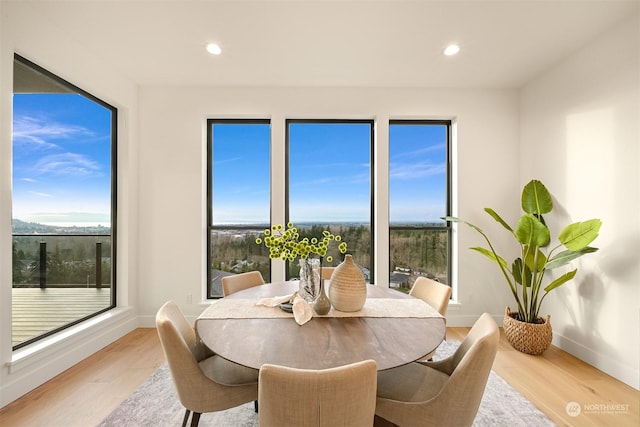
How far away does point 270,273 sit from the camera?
3455 millimetres

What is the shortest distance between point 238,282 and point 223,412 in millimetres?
864

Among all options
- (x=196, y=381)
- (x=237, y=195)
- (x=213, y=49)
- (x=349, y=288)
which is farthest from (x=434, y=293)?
(x=213, y=49)

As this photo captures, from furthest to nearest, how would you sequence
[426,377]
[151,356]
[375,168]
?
1. [375,168]
2. [151,356]
3. [426,377]

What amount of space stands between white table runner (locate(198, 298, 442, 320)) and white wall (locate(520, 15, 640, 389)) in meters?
1.81

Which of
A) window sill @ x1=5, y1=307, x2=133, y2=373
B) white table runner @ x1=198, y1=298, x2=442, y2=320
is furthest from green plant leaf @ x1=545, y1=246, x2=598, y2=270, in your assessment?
window sill @ x1=5, y1=307, x2=133, y2=373

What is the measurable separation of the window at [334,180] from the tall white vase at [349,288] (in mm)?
1900

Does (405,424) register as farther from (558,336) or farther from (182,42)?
(182,42)

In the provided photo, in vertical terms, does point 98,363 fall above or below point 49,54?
below

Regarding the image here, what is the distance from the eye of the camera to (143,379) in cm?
222

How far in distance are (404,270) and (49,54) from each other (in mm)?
3931

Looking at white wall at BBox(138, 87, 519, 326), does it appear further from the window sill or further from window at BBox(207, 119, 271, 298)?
the window sill

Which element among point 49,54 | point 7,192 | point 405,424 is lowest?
point 405,424

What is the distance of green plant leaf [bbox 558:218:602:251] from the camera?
223 centimetres

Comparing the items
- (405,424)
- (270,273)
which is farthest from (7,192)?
(405,424)
